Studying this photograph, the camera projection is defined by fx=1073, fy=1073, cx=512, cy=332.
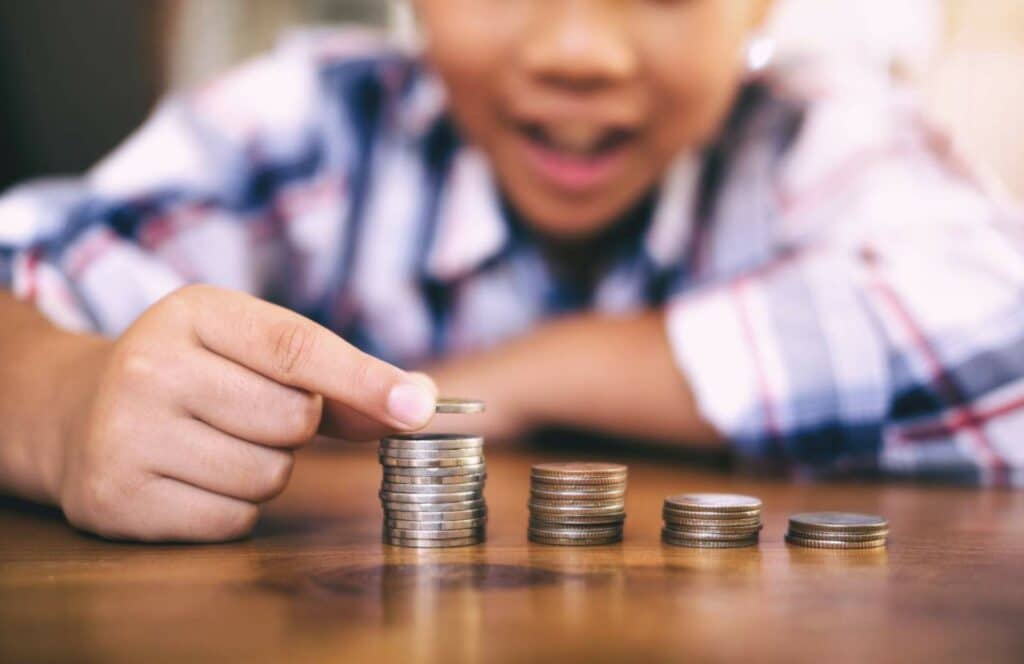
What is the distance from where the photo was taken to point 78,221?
1373 mm

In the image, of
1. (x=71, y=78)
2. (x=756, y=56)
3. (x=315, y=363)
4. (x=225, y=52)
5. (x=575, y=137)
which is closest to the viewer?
(x=315, y=363)

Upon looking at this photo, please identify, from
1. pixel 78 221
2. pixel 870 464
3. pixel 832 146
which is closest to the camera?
pixel 870 464

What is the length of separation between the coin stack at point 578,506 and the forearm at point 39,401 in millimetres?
317

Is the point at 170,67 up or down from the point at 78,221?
up

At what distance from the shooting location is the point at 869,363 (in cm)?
109

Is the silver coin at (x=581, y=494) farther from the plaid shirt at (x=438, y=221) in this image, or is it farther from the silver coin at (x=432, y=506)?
the plaid shirt at (x=438, y=221)

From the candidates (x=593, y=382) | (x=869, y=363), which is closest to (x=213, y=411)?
(x=593, y=382)

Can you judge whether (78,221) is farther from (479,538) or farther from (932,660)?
(932,660)

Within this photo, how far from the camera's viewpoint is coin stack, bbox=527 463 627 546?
26.8 inches

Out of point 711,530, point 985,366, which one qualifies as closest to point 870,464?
point 985,366

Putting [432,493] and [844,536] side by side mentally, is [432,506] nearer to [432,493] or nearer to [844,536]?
[432,493]

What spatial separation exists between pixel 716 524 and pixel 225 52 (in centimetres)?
223

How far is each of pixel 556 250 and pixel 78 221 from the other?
683 mm

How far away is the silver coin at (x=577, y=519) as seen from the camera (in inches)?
26.8
